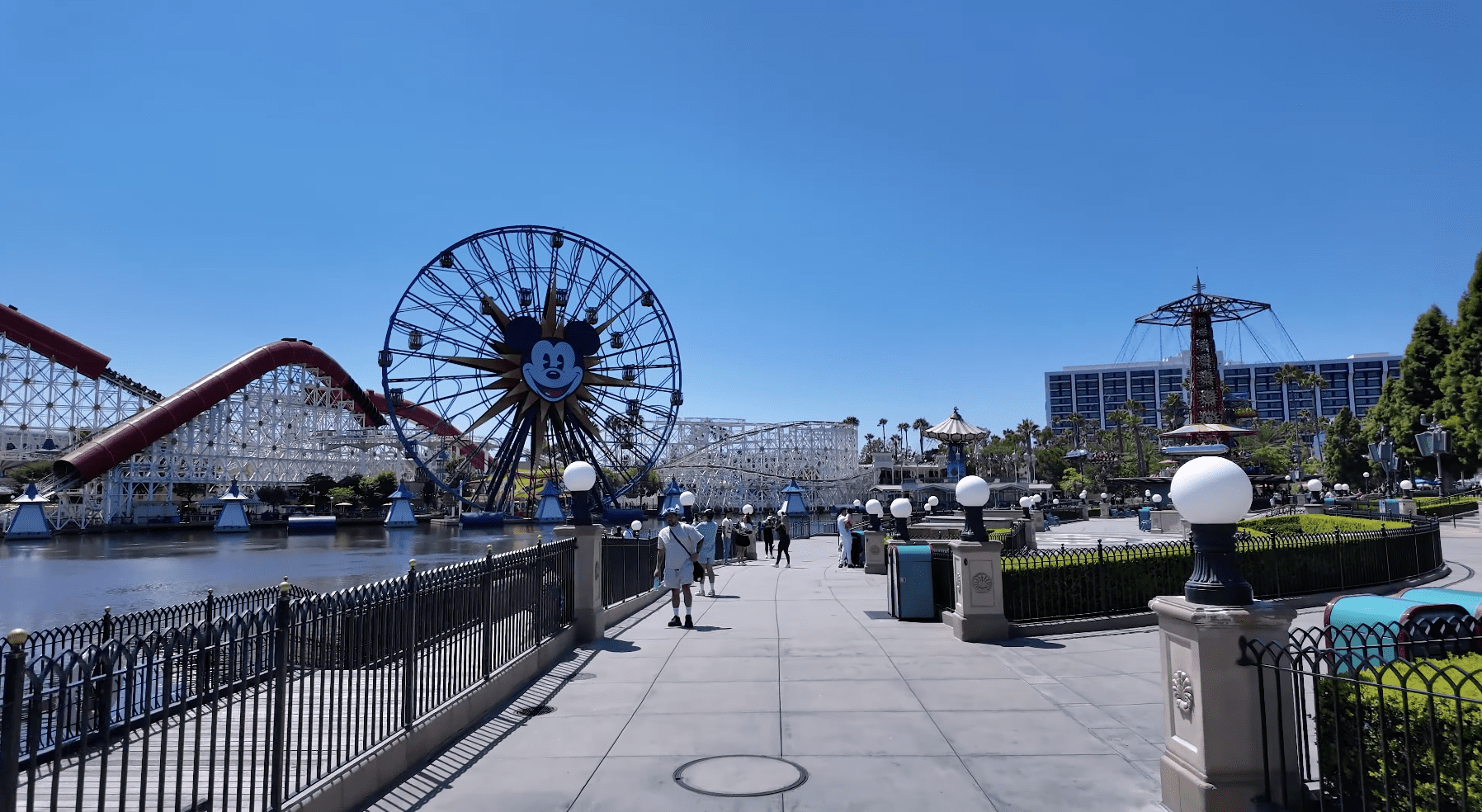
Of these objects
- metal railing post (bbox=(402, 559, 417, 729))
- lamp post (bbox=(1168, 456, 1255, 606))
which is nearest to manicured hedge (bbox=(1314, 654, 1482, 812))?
lamp post (bbox=(1168, 456, 1255, 606))

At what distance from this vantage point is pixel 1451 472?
5309 cm

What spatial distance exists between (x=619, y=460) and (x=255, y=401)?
60405 millimetres

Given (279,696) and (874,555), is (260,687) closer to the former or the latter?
(279,696)

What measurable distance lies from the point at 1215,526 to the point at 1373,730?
1.24 metres

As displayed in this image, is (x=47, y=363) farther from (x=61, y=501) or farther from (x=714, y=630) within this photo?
(x=714, y=630)

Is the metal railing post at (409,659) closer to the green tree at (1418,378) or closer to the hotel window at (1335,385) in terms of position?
the green tree at (1418,378)

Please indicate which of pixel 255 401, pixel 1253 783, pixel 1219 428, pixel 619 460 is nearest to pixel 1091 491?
pixel 1219 428

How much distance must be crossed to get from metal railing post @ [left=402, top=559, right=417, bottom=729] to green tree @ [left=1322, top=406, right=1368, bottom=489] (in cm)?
8446

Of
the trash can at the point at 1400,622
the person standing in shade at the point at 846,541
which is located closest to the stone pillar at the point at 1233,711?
the trash can at the point at 1400,622

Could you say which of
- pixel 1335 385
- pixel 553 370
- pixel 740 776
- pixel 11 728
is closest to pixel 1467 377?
pixel 553 370

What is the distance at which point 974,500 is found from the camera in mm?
11039

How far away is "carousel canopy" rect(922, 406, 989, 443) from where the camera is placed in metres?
36.3

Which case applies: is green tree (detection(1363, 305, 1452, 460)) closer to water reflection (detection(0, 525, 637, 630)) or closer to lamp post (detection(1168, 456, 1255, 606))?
water reflection (detection(0, 525, 637, 630))

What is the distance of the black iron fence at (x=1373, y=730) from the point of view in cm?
375
